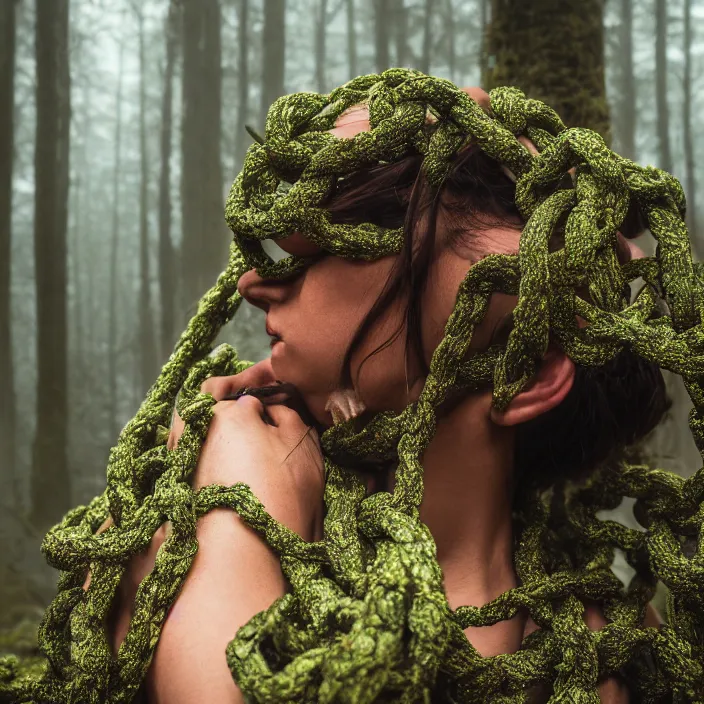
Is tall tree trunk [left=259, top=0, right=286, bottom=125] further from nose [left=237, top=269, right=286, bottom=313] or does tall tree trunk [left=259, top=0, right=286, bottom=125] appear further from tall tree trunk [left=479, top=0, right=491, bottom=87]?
nose [left=237, top=269, right=286, bottom=313]

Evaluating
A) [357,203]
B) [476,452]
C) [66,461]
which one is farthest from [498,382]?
[66,461]

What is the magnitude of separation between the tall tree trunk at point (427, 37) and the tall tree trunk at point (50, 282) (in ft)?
2.70

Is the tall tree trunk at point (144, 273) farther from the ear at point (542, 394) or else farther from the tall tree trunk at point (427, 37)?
the ear at point (542, 394)

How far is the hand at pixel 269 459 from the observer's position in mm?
715

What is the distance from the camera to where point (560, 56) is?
1.26m

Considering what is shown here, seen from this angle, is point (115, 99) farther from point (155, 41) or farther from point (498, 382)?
point (498, 382)

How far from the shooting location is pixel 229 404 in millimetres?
800

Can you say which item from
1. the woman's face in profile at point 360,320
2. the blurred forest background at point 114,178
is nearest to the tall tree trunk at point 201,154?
the blurred forest background at point 114,178

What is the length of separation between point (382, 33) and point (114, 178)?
2.25 ft

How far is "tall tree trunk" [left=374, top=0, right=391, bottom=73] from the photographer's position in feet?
5.15

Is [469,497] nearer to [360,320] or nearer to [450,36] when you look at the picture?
[360,320]

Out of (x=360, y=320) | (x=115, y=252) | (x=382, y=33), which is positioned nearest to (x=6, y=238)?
(x=115, y=252)

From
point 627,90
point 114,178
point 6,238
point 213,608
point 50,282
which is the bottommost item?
point 213,608

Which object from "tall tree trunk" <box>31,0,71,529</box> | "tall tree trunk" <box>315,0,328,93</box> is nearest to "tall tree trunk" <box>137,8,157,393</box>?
"tall tree trunk" <box>31,0,71,529</box>
